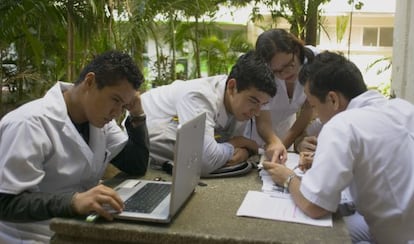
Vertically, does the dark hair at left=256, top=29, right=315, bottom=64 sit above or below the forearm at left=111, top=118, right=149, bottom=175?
above

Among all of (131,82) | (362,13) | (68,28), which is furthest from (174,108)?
(362,13)

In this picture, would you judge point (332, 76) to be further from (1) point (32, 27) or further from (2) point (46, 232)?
(1) point (32, 27)

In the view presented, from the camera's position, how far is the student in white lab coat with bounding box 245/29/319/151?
1913mm

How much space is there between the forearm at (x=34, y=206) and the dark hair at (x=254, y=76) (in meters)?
0.86

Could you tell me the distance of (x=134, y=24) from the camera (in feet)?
13.5

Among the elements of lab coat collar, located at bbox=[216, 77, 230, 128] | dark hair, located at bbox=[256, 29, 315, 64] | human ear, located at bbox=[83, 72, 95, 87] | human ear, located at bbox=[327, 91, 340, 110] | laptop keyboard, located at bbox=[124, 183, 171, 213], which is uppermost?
dark hair, located at bbox=[256, 29, 315, 64]

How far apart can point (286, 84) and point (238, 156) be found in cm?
63

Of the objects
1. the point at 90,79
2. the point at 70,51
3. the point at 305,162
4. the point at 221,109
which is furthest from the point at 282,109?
the point at 70,51

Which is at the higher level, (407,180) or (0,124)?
(0,124)

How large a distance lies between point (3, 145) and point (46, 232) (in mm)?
299

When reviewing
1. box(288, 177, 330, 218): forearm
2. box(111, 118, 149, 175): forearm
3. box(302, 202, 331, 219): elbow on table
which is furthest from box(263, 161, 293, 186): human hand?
box(111, 118, 149, 175): forearm

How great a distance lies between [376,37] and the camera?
7930 millimetres

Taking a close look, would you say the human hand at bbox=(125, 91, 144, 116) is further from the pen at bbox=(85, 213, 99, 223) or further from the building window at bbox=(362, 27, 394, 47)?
the building window at bbox=(362, 27, 394, 47)

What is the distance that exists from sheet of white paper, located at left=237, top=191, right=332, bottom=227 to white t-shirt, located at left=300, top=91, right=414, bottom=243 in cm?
5
